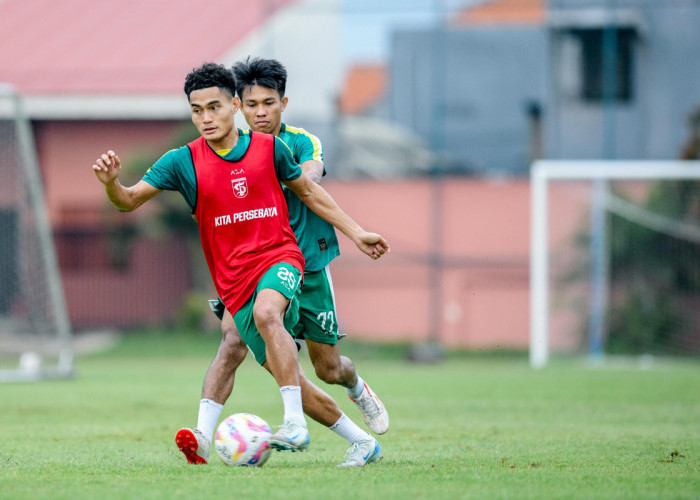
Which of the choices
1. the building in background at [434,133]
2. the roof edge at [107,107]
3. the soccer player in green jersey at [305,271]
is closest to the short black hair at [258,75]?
the soccer player in green jersey at [305,271]

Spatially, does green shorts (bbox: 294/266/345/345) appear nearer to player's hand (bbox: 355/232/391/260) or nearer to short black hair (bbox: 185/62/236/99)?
player's hand (bbox: 355/232/391/260)

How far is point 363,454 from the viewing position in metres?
6.27

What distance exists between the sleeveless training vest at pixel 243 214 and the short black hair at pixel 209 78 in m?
0.31

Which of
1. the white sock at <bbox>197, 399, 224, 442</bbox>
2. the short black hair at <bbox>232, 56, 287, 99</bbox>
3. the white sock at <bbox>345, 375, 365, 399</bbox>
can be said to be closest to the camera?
the white sock at <bbox>197, 399, 224, 442</bbox>

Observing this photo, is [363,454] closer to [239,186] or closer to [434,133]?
[239,186]

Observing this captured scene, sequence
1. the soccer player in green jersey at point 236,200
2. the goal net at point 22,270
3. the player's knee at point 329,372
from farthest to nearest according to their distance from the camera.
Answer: the goal net at point 22,270, the player's knee at point 329,372, the soccer player in green jersey at point 236,200

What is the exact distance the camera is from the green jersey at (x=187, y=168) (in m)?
6.18

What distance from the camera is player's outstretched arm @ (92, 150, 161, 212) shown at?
591cm

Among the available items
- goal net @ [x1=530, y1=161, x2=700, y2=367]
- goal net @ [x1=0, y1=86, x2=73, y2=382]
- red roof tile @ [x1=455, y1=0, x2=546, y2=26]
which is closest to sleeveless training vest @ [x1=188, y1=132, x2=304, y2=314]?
goal net @ [x1=0, y1=86, x2=73, y2=382]

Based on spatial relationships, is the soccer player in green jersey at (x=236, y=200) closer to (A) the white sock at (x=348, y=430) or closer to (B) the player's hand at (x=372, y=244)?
(B) the player's hand at (x=372, y=244)

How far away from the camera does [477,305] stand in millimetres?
21234

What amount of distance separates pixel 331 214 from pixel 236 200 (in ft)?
1.77

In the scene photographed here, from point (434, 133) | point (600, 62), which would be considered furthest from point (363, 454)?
point (600, 62)

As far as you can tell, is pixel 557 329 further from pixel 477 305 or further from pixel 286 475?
pixel 286 475
